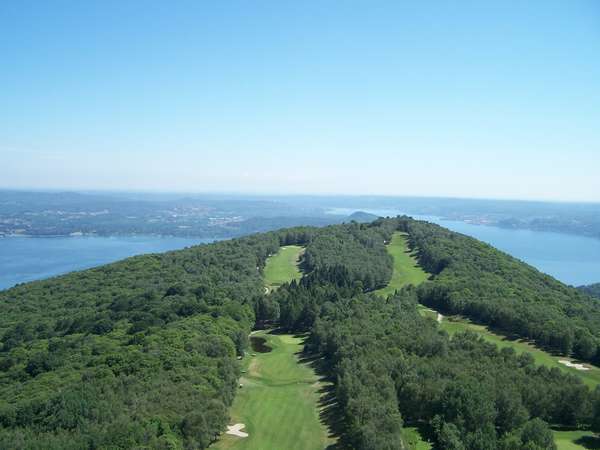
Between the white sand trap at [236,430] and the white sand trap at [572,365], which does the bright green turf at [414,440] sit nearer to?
the white sand trap at [236,430]

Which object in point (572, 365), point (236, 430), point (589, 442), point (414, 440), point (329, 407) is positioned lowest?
point (236, 430)

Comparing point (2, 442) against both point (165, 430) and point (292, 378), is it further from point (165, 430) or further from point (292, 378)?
point (292, 378)

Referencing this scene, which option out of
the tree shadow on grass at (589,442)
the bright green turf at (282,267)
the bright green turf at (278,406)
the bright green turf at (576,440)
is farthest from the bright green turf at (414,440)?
the bright green turf at (282,267)

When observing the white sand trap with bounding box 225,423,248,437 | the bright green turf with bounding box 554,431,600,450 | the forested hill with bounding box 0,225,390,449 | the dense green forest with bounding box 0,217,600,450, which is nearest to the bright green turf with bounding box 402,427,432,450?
the dense green forest with bounding box 0,217,600,450

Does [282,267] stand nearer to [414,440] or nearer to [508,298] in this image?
[508,298]

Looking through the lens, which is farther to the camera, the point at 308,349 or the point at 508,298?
the point at 508,298

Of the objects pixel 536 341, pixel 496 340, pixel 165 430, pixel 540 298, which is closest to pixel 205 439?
pixel 165 430

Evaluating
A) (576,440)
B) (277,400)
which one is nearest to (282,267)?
(277,400)
